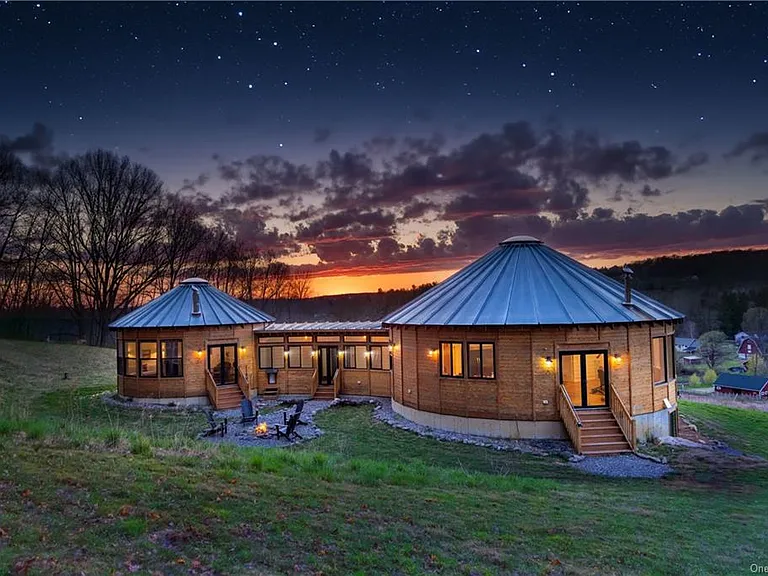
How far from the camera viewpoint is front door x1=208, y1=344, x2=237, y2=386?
21734 millimetres

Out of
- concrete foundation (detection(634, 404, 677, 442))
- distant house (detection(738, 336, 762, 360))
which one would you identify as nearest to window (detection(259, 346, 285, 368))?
concrete foundation (detection(634, 404, 677, 442))

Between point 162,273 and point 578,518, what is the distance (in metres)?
40.6

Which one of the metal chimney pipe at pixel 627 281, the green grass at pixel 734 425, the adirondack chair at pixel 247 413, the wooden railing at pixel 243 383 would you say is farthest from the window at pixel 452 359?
the wooden railing at pixel 243 383

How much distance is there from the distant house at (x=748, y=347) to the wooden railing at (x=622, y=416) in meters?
46.2

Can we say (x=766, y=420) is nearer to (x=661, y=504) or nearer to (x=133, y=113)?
(x=661, y=504)

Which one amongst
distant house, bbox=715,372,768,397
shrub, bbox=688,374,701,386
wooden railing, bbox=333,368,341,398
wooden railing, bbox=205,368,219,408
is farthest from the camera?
shrub, bbox=688,374,701,386

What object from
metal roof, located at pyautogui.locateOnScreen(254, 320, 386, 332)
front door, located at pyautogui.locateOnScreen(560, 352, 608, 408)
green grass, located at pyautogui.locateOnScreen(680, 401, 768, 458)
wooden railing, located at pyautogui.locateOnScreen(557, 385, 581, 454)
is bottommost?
green grass, located at pyautogui.locateOnScreen(680, 401, 768, 458)

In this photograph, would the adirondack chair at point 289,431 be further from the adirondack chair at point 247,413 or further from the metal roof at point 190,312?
the metal roof at point 190,312

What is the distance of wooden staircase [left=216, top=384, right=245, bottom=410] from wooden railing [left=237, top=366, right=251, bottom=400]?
0.16 metres

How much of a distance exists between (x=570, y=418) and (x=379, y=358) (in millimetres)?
9903

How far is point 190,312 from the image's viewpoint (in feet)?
71.2

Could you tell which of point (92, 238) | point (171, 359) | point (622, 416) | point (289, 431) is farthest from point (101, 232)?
point (622, 416)

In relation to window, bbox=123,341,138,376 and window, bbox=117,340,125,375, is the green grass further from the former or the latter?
window, bbox=117,340,125,375

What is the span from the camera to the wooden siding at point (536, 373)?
14797mm
